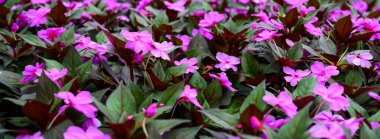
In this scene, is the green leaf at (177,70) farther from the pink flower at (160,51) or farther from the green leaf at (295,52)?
the green leaf at (295,52)

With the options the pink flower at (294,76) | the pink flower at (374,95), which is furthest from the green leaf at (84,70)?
the pink flower at (374,95)

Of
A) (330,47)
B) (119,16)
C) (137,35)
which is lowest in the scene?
(119,16)

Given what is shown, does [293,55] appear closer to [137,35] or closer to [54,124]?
[137,35]

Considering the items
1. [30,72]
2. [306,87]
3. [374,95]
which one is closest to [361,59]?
[374,95]

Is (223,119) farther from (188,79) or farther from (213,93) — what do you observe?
(188,79)

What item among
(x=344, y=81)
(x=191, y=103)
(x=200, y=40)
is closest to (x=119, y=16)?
(x=200, y=40)

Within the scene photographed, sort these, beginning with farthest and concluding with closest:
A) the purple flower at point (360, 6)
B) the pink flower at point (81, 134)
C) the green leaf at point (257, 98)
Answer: the purple flower at point (360, 6), the green leaf at point (257, 98), the pink flower at point (81, 134)
